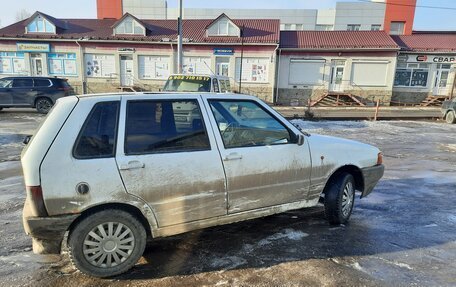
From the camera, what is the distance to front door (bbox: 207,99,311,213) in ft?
11.5

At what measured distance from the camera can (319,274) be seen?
3244 mm

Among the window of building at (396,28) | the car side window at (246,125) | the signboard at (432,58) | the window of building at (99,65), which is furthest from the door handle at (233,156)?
the window of building at (396,28)

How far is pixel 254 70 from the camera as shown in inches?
958

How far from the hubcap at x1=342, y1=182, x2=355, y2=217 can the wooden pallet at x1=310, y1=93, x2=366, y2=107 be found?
20.6m

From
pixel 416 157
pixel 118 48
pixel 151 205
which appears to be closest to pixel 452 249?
pixel 151 205

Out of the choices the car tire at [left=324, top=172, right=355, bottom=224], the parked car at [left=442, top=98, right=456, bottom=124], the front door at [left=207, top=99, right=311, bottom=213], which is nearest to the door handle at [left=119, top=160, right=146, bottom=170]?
the front door at [left=207, top=99, right=311, bottom=213]

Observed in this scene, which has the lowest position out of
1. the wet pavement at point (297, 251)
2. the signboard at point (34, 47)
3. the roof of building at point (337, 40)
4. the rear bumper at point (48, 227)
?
the wet pavement at point (297, 251)

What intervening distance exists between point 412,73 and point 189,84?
21.2m

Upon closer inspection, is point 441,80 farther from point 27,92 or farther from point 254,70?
point 27,92

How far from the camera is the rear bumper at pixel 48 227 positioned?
282 centimetres

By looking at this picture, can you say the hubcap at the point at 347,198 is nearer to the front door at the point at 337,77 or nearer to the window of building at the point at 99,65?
the front door at the point at 337,77

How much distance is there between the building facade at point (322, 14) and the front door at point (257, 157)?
36948 mm

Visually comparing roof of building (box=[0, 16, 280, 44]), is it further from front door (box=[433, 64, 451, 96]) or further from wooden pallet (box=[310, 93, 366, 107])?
front door (box=[433, 64, 451, 96])

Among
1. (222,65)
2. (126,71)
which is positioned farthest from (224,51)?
(126,71)
